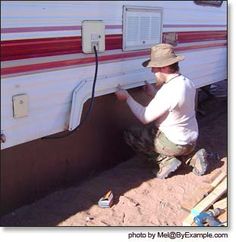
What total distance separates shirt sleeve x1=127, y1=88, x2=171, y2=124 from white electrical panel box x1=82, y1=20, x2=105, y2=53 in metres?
0.53

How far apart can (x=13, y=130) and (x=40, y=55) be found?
0.46 meters

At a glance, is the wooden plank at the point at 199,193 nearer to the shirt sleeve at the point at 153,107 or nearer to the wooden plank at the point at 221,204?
the wooden plank at the point at 221,204

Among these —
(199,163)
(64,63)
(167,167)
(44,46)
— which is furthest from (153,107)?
(44,46)

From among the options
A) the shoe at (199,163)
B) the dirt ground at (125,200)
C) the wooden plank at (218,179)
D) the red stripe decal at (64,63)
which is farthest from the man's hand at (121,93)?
the wooden plank at (218,179)

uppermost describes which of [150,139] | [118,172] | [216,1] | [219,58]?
[216,1]

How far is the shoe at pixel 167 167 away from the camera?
12.5 feet

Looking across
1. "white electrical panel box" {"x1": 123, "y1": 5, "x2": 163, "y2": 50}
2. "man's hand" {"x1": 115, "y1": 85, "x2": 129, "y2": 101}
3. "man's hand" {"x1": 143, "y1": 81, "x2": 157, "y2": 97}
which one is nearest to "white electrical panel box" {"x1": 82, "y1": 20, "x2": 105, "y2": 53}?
"white electrical panel box" {"x1": 123, "y1": 5, "x2": 163, "y2": 50}

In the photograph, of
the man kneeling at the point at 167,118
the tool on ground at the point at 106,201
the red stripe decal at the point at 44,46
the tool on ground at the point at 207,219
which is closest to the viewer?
the red stripe decal at the point at 44,46

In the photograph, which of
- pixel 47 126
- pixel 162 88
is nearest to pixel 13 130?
pixel 47 126

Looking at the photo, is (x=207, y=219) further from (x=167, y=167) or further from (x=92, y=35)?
(x=92, y=35)

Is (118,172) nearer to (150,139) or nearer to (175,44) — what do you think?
(150,139)

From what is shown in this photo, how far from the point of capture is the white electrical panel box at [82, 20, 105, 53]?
10.0ft

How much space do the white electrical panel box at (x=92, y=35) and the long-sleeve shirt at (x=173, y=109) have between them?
534 millimetres

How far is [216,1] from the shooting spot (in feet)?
14.5
